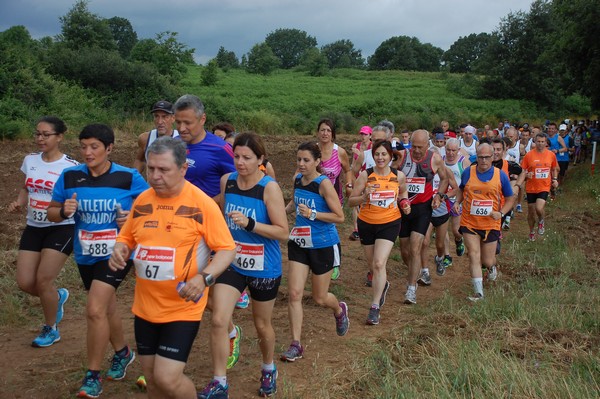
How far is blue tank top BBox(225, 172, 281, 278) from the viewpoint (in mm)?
4957

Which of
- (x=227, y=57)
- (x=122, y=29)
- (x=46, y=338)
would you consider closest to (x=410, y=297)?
(x=46, y=338)

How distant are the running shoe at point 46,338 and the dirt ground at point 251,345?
7cm

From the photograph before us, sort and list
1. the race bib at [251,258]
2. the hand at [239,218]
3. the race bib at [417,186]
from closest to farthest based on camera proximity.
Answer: the hand at [239,218] < the race bib at [251,258] < the race bib at [417,186]

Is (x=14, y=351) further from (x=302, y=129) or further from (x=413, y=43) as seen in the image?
(x=413, y=43)

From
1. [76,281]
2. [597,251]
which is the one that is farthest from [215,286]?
[597,251]

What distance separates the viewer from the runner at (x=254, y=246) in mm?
4777

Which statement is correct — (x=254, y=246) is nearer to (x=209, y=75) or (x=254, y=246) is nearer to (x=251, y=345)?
(x=251, y=345)

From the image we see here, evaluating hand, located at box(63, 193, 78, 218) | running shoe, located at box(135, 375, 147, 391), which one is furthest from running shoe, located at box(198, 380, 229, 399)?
hand, located at box(63, 193, 78, 218)

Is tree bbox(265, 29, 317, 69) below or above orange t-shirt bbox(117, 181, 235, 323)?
above

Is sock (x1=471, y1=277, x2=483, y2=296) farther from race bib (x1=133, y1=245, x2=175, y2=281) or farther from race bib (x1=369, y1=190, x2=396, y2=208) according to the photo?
race bib (x1=133, y1=245, x2=175, y2=281)

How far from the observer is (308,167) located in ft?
19.7

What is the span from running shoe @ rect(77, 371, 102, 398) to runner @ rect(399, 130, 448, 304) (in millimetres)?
4484

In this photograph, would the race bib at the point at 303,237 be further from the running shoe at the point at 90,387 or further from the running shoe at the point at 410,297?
the running shoe at the point at 410,297

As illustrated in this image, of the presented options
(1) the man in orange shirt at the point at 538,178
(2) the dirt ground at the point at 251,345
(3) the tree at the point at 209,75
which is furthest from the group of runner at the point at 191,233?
(3) the tree at the point at 209,75
